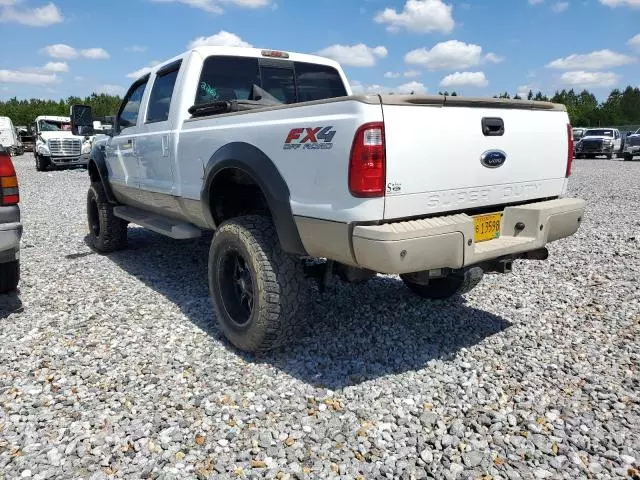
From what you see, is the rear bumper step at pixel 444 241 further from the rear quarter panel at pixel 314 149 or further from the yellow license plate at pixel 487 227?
the rear quarter panel at pixel 314 149

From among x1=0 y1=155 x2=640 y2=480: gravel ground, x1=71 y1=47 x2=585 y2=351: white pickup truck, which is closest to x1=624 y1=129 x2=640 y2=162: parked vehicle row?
x1=0 y1=155 x2=640 y2=480: gravel ground

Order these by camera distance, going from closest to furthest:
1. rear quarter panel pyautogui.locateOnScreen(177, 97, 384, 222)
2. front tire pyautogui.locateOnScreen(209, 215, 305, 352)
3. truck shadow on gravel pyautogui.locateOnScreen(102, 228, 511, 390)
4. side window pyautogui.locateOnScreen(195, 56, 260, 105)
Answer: rear quarter panel pyautogui.locateOnScreen(177, 97, 384, 222) < front tire pyautogui.locateOnScreen(209, 215, 305, 352) < truck shadow on gravel pyautogui.locateOnScreen(102, 228, 511, 390) < side window pyautogui.locateOnScreen(195, 56, 260, 105)

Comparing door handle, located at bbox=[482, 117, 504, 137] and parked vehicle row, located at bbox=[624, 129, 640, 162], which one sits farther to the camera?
parked vehicle row, located at bbox=[624, 129, 640, 162]

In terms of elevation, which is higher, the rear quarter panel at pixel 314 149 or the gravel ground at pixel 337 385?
the rear quarter panel at pixel 314 149

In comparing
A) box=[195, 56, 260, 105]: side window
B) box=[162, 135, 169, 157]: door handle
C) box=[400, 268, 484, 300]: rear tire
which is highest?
box=[195, 56, 260, 105]: side window

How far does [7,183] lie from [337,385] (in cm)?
283

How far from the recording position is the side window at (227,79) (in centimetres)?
411

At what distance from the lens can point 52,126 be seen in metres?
22.1

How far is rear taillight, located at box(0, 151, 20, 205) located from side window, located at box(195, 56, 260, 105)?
1.49m

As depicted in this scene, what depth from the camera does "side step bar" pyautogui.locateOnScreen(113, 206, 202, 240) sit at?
4219 millimetres

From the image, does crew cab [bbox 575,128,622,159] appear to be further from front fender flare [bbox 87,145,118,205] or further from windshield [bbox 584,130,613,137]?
front fender flare [bbox 87,145,118,205]

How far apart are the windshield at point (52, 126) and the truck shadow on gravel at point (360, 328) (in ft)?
65.8

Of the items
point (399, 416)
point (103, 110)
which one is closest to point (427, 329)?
point (399, 416)

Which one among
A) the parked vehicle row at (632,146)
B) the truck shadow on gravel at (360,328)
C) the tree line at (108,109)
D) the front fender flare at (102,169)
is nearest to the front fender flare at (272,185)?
A: the truck shadow on gravel at (360,328)
